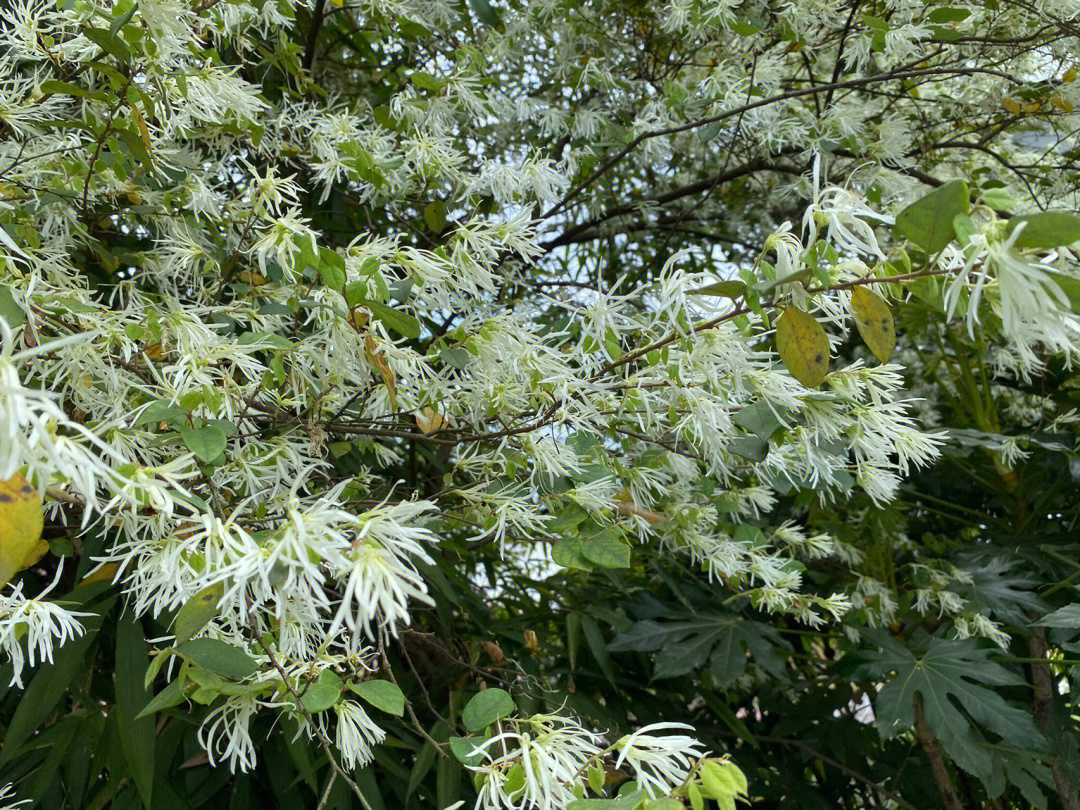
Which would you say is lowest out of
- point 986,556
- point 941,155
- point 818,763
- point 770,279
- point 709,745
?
point 818,763

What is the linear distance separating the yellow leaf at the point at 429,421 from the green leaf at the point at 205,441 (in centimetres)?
30

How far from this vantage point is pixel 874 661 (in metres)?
1.50

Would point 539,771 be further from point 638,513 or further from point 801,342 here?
point 638,513

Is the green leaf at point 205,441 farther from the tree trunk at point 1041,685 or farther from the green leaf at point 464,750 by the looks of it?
the tree trunk at point 1041,685

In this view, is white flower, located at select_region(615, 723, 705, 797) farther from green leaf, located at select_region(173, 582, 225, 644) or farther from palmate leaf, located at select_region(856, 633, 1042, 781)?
palmate leaf, located at select_region(856, 633, 1042, 781)

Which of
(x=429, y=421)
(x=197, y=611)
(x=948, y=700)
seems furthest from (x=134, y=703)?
(x=948, y=700)

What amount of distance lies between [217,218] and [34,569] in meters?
0.78

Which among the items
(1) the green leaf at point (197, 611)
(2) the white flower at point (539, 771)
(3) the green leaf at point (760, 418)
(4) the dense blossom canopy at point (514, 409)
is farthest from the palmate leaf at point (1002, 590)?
(1) the green leaf at point (197, 611)

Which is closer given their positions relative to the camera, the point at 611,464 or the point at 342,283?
the point at 342,283

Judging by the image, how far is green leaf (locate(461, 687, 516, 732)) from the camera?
66 centimetres

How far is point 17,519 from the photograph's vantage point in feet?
1.37

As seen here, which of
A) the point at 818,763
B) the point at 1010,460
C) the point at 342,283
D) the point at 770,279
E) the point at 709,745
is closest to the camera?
the point at 770,279

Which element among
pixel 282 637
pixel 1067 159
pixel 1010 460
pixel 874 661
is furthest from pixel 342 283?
pixel 1067 159

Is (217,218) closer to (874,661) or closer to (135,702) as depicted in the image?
(135,702)
